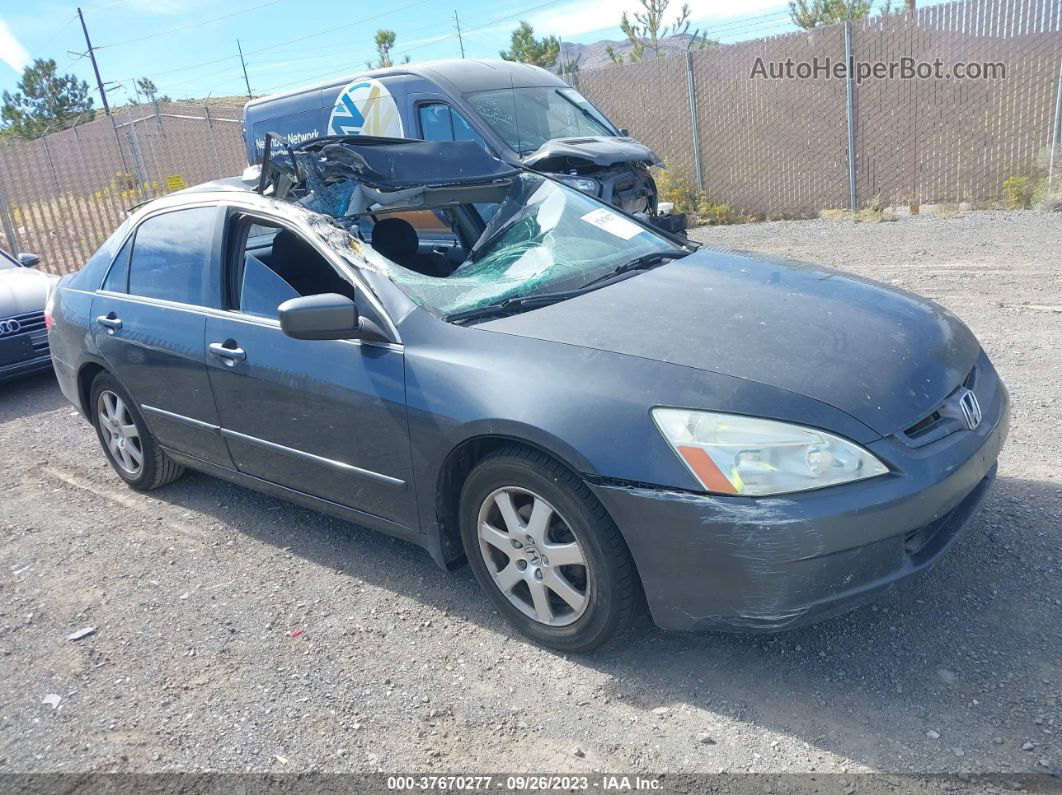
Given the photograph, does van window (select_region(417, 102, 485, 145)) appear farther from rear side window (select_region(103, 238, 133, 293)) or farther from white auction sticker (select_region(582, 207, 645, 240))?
white auction sticker (select_region(582, 207, 645, 240))

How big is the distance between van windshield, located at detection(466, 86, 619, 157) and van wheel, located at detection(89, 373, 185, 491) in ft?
16.9

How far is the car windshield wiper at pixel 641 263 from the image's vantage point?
373 cm

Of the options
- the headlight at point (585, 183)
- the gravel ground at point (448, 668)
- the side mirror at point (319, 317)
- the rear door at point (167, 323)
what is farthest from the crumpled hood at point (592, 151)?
the side mirror at point (319, 317)

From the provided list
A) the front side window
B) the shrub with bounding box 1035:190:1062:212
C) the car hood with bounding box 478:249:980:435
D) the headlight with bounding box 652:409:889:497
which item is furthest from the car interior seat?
the shrub with bounding box 1035:190:1062:212

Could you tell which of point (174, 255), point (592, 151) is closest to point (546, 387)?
point (174, 255)

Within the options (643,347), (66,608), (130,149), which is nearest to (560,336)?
(643,347)

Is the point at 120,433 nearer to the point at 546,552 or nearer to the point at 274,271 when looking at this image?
the point at 274,271

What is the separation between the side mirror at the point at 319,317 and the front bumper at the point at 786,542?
1191 mm

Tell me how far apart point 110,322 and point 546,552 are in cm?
298

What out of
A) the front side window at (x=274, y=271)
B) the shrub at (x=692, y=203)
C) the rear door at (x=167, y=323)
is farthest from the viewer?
the shrub at (x=692, y=203)

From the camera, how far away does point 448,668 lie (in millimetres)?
3160

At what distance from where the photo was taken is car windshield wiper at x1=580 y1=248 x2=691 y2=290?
3725 millimetres

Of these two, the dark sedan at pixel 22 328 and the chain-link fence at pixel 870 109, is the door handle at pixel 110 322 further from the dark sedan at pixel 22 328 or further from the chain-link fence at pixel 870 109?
the chain-link fence at pixel 870 109

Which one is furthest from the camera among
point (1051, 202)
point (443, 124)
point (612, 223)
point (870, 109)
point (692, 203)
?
point (692, 203)
